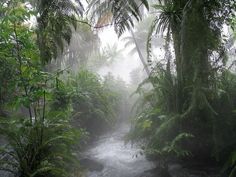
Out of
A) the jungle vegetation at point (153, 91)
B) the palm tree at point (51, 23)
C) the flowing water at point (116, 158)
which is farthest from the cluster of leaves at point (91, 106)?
the palm tree at point (51, 23)

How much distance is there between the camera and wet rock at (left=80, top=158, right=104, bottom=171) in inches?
353

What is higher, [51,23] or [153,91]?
[51,23]

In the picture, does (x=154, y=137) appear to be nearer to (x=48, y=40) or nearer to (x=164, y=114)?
(x=164, y=114)

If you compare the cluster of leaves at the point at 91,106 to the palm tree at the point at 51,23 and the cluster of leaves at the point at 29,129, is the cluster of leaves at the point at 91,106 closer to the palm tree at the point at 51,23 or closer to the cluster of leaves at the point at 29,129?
the cluster of leaves at the point at 29,129

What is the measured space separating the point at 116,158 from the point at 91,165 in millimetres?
825

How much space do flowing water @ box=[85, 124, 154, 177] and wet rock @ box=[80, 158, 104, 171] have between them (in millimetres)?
113

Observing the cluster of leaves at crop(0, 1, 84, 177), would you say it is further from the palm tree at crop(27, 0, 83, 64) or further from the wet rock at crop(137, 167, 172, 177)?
the wet rock at crop(137, 167, 172, 177)

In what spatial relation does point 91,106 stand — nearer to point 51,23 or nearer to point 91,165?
point 91,165

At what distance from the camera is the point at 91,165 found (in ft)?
30.2

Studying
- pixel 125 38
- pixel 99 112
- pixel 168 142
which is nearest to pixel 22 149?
pixel 168 142

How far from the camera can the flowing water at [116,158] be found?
27.7ft

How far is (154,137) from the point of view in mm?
7898

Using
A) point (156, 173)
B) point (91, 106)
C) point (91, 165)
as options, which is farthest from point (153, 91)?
point (91, 106)

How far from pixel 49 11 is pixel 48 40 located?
0.57 m
